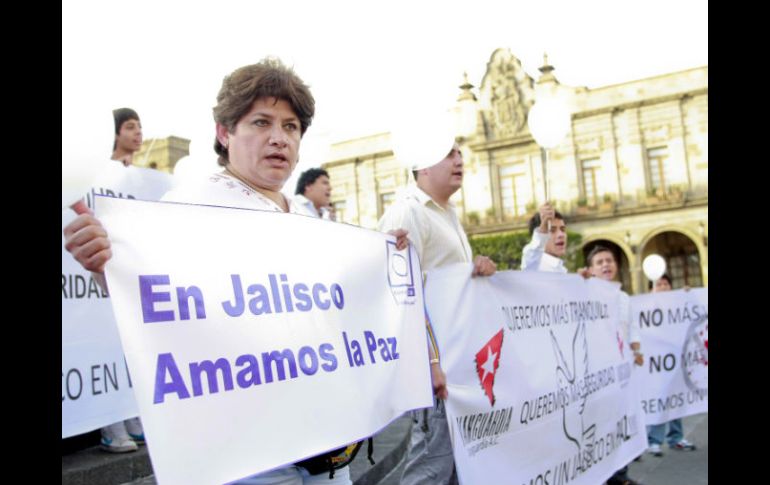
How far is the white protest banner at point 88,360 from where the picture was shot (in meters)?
3.57

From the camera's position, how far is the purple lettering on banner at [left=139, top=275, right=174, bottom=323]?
5.50ft

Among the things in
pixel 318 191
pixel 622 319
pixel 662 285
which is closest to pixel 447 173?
pixel 622 319

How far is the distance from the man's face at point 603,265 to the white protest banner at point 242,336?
3774 mm

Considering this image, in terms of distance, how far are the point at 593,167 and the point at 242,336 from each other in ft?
106

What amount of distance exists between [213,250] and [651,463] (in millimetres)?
4990

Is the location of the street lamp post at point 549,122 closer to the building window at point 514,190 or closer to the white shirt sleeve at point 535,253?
the white shirt sleeve at point 535,253

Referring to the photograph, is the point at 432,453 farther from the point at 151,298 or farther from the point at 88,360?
the point at 88,360

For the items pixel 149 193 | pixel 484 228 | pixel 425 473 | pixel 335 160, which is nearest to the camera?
pixel 425 473

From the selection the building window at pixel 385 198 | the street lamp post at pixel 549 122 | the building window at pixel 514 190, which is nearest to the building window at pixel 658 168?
the building window at pixel 514 190

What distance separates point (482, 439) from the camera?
3084 millimetres

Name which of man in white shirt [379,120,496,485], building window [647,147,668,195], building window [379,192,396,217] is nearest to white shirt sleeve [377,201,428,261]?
man in white shirt [379,120,496,485]
